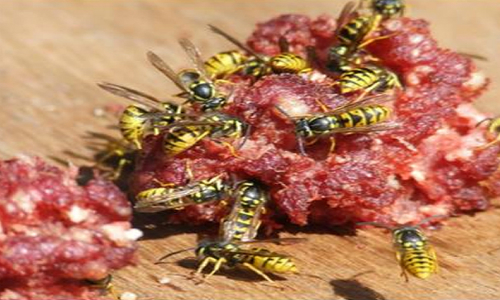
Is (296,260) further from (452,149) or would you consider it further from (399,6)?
(399,6)

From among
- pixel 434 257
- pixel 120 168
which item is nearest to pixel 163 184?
pixel 120 168

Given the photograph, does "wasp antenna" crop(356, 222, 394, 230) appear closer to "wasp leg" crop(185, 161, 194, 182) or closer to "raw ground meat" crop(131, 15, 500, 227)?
"raw ground meat" crop(131, 15, 500, 227)

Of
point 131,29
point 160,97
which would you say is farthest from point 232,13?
point 160,97

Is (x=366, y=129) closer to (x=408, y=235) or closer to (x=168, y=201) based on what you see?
(x=408, y=235)

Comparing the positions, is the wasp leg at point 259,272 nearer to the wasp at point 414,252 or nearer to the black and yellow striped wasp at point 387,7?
the wasp at point 414,252

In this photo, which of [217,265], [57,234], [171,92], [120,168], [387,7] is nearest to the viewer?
[57,234]

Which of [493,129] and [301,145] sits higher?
[493,129]
